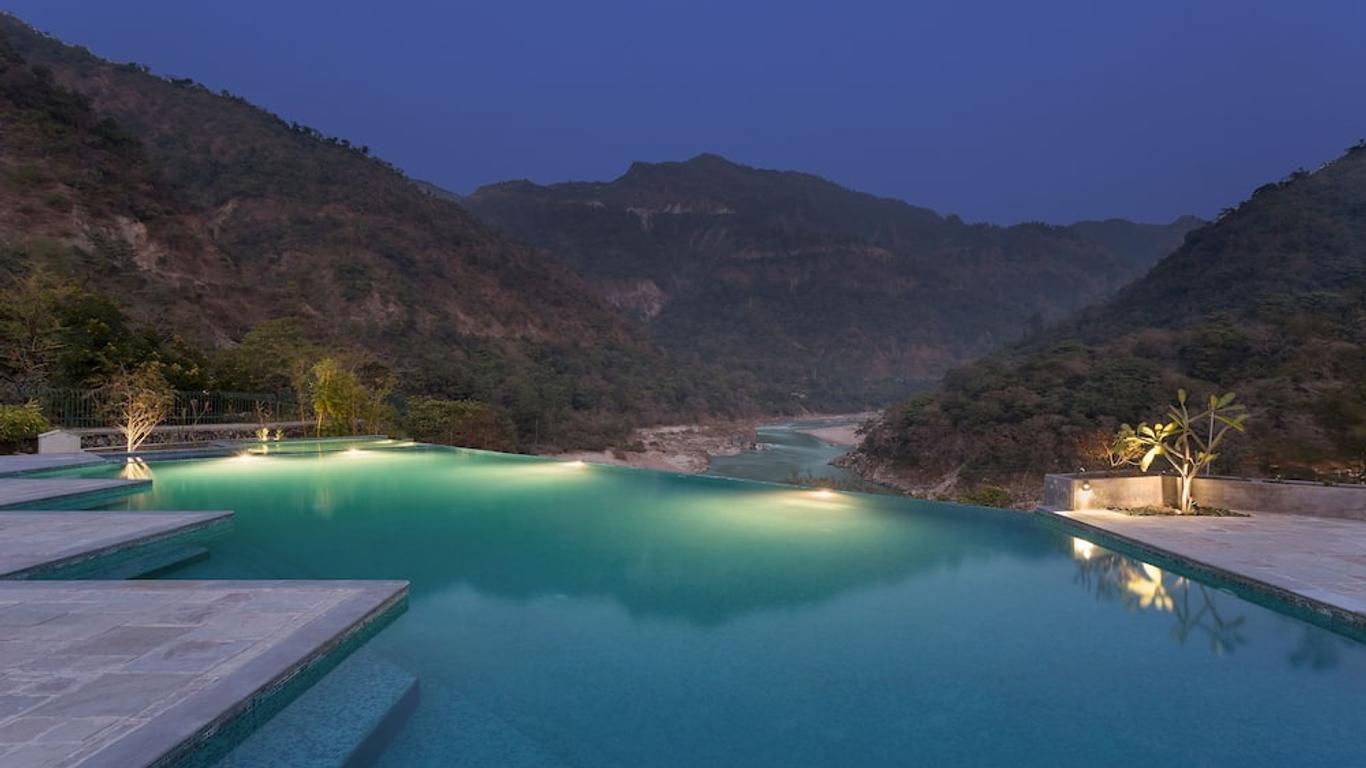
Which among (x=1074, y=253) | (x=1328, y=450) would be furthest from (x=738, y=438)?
(x=1074, y=253)

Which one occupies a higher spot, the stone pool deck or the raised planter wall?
the raised planter wall

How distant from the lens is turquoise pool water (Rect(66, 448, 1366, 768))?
11.4 feet

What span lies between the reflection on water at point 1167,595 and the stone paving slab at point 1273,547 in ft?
0.88

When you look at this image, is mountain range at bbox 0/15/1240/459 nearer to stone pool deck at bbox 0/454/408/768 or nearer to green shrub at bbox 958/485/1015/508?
green shrub at bbox 958/485/1015/508

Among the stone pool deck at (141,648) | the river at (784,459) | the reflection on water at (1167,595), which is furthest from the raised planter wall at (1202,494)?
the river at (784,459)

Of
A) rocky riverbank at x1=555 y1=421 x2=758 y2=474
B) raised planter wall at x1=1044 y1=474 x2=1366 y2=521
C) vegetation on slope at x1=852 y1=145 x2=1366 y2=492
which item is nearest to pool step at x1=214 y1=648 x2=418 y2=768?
raised planter wall at x1=1044 y1=474 x2=1366 y2=521

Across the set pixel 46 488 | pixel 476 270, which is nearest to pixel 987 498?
pixel 46 488

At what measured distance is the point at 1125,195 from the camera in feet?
583

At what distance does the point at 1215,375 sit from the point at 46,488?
29.3m

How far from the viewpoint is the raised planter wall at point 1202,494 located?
8.51m

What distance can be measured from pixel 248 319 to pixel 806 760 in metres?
32.4

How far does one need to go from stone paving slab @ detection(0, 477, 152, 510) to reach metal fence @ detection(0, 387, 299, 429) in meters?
4.33

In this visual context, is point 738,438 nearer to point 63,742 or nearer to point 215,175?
point 215,175

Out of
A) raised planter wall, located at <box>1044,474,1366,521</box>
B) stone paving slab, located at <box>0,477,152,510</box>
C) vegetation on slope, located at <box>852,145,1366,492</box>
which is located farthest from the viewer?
vegetation on slope, located at <box>852,145,1366,492</box>
